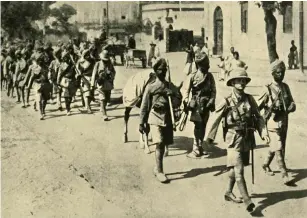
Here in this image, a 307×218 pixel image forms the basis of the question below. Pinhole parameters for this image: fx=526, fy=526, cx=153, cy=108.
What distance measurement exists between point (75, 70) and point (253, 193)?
29.1 feet

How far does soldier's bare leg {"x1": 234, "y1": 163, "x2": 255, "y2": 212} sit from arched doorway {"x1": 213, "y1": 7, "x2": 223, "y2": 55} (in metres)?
30.9

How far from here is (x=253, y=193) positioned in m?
7.48

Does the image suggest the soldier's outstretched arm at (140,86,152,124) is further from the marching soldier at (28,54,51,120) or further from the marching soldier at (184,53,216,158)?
the marching soldier at (28,54,51,120)

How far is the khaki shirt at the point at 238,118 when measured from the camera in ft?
22.3

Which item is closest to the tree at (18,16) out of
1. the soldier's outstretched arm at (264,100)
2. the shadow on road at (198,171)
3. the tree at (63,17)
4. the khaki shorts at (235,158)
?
the tree at (63,17)

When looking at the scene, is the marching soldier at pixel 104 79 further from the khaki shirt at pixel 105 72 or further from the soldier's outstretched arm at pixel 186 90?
the soldier's outstretched arm at pixel 186 90

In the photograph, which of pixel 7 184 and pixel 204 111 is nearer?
pixel 7 184

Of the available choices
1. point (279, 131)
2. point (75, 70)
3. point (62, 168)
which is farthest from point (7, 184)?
point (75, 70)

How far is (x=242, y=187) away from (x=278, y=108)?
172 cm

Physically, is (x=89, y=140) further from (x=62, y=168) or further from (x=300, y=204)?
(x=300, y=204)

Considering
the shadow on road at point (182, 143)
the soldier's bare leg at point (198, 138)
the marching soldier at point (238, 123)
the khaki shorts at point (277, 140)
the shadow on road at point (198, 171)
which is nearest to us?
the marching soldier at point (238, 123)

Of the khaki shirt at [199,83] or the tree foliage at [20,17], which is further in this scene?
the tree foliage at [20,17]

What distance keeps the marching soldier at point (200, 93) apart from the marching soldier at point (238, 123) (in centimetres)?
231

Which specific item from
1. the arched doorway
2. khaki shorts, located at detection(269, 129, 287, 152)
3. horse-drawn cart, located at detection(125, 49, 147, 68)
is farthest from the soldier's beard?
the arched doorway
